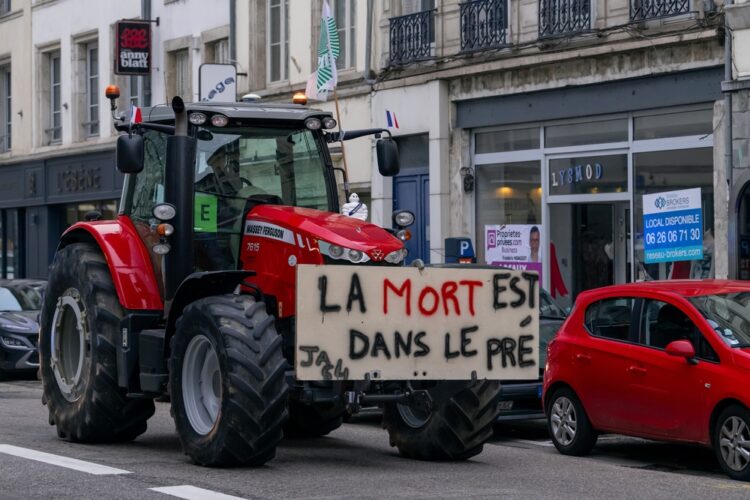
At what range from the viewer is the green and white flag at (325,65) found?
2355 centimetres

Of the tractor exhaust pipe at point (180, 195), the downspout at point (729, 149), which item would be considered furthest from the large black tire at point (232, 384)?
the downspout at point (729, 149)

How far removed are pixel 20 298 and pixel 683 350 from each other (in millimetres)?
13891

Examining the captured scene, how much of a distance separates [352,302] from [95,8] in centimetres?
2510

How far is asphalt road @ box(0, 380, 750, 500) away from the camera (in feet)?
32.7

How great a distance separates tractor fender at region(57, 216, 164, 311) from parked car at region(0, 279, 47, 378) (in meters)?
9.17

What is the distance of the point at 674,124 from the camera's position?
20.3m

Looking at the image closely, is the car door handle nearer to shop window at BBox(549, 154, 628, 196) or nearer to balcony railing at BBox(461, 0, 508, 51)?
shop window at BBox(549, 154, 628, 196)

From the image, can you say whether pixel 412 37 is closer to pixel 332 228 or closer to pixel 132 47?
pixel 132 47

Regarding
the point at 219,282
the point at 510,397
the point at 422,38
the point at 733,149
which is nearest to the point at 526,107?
the point at 422,38

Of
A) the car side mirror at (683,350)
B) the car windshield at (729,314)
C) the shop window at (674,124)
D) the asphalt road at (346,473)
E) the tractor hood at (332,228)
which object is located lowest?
the asphalt road at (346,473)

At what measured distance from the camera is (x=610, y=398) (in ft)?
43.2

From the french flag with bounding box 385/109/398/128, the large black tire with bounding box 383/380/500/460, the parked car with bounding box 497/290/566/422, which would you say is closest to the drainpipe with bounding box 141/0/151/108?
the french flag with bounding box 385/109/398/128

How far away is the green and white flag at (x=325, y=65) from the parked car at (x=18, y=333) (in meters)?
5.14

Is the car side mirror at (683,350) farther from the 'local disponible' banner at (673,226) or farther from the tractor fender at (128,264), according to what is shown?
the 'local disponible' banner at (673,226)
